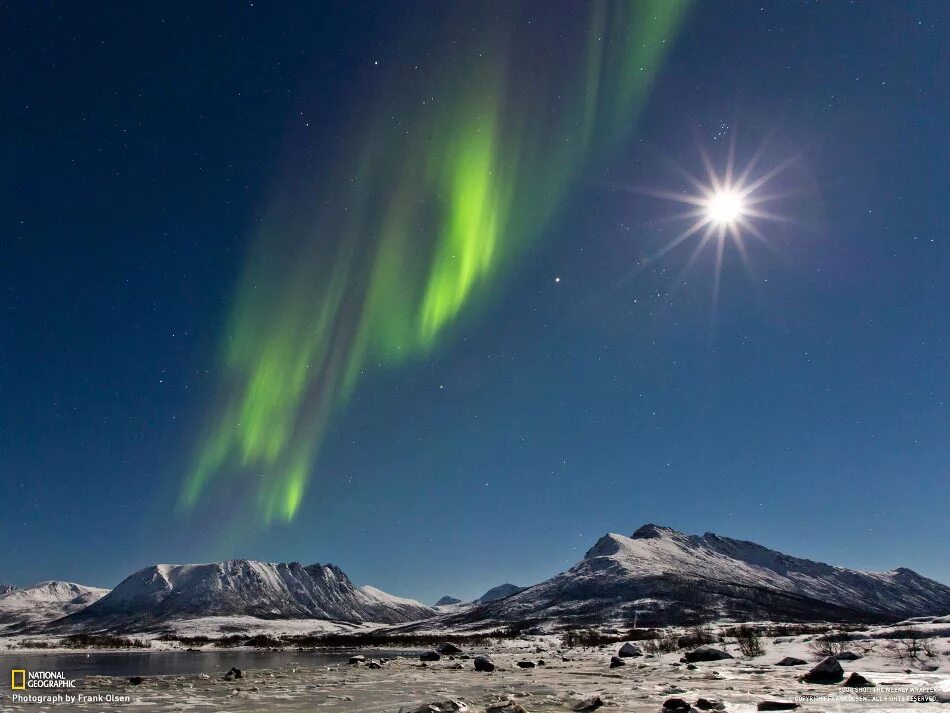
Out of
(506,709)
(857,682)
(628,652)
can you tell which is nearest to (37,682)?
(506,709)

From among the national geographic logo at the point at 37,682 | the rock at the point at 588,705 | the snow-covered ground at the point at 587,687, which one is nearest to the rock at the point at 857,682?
the snow-covered ground at the point at 587,687

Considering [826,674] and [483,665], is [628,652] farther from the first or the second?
[826,674]

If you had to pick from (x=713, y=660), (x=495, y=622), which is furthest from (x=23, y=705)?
(x=495, y=622)

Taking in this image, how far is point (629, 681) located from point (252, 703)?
17.0 metres

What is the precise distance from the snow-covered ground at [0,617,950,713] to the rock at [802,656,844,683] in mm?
642

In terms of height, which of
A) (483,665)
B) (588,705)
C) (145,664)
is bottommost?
(145,664)

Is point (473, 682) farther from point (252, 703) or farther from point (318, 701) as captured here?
point (252, 703)

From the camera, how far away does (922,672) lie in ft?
71.6

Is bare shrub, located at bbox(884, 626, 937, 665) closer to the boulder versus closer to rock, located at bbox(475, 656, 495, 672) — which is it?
the boulder

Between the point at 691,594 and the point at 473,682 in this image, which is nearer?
the point at 473,682

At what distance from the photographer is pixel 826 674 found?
21.4m

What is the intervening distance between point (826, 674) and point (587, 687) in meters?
9.69

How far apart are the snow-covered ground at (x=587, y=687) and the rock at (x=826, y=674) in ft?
2.11

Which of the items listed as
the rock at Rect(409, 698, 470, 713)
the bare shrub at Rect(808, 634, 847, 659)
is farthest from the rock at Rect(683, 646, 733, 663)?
the rock at Rect(409, 698, 470, 713)
